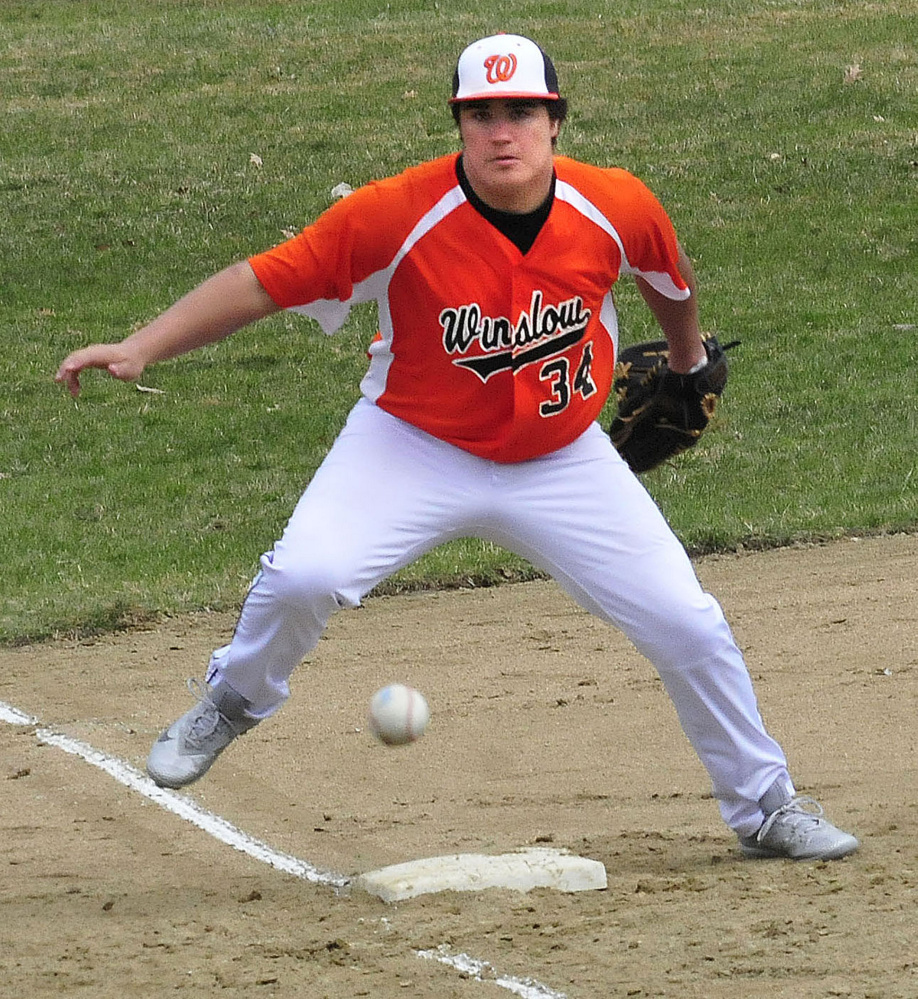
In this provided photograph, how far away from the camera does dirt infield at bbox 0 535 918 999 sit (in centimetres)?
447

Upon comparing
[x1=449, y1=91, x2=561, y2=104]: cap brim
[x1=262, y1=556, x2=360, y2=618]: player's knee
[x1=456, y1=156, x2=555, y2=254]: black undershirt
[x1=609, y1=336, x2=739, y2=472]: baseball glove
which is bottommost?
[x1=262, y1=556, x2=360, y2=618]: player's knee

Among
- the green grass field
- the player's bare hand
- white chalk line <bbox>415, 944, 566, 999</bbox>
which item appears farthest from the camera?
the green grass field

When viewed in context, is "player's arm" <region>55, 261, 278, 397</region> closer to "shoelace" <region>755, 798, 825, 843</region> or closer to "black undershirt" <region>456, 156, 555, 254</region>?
"black undershirt" <region>456, 156, 555, 254</region>

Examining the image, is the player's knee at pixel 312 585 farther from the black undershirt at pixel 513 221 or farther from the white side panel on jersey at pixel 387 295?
the black undershirt at pixel 513 221

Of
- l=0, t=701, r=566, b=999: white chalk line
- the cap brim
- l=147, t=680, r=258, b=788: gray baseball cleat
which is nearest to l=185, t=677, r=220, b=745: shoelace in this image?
l=147, t=680, r=258, b=788: gray baseball cleat

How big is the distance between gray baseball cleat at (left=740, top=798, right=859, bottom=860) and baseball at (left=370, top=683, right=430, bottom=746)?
1091 mm

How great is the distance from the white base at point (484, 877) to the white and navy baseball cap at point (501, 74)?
7.28 ft

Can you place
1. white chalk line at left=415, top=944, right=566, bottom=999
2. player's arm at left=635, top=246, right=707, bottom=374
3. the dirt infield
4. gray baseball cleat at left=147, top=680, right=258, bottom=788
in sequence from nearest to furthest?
white chalk line at left=415, top=944, right=566, bottom=999, the dirt infield, gray baseball cleat at left=147, top=680, right=258, bottom=788, player's arm at left=635, top=246, right=707, bottom=374

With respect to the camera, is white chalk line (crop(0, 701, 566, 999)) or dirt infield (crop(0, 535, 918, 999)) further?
dirt infield (crop(0, 535, 918, 999))

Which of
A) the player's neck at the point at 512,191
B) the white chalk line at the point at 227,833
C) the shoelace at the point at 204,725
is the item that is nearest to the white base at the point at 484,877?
the white chalk line at the point at 227,833

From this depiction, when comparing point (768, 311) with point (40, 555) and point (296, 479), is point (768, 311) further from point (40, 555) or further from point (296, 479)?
point (40, 555)

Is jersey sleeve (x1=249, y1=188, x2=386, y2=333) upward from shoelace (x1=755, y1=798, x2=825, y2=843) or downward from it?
upward

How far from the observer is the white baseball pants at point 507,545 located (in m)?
4.87

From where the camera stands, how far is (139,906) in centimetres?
512
